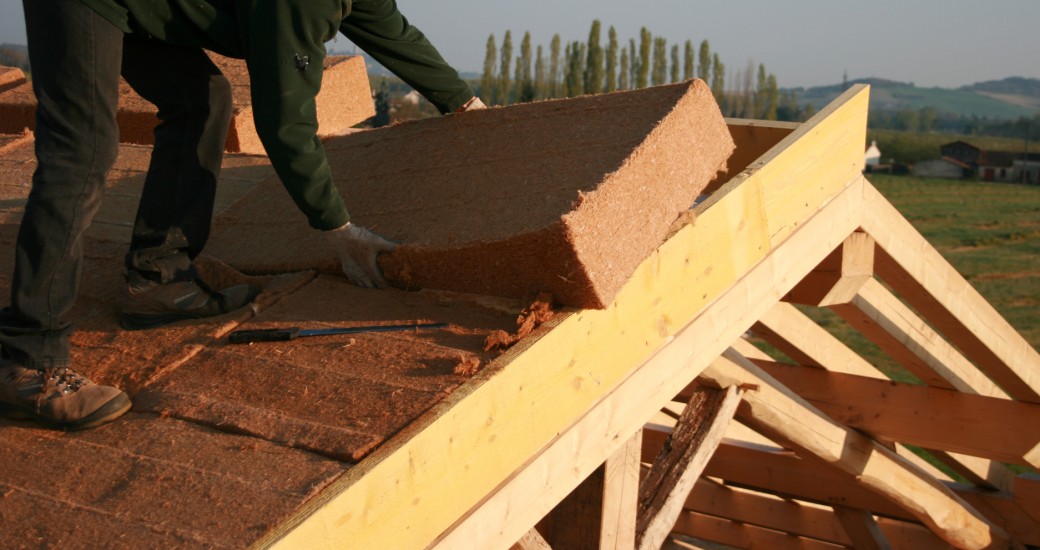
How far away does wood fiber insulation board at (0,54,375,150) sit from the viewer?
3936 mm

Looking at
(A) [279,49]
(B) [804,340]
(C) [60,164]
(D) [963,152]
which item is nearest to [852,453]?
(B) [804,340]

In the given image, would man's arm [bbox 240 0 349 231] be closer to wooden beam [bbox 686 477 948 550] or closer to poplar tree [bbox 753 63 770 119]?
wooden beam [bbox 686 477 948 550]

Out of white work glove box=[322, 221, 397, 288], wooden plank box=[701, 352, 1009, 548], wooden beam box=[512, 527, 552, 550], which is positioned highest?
white work glove box=[322, 221, 397, 288]

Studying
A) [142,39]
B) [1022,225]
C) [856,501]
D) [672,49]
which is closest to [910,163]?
[672,49]

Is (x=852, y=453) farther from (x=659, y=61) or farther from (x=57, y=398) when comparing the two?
(x=659, y=61)

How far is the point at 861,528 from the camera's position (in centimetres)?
465

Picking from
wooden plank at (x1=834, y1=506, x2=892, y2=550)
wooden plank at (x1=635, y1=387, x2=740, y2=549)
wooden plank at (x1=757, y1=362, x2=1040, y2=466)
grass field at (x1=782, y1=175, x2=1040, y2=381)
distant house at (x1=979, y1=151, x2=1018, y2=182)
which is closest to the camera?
wooden plank at (x1=635, y1=387, x2=740, y2=549)

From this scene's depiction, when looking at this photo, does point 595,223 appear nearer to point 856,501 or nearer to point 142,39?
point 142,39

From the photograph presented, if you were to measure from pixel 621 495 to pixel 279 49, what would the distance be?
56.9 inches

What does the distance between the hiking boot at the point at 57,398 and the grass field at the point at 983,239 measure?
9485 millimetres

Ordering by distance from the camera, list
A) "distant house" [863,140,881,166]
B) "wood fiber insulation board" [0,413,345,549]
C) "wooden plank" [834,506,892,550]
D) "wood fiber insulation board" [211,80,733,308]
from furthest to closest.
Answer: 1. "distant house" [863,140,881,166]
2. "wooden plank" [834,506,892,550]
3. "wood fiber insulation board" [211,80,733,308]
4. "wood fiber insulation board" [0,413,345,549]

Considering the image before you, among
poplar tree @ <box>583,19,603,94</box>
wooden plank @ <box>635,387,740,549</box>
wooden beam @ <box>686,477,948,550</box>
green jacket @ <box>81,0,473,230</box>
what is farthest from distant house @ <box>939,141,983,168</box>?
green jacket @ <box>81,0,473,230</box>

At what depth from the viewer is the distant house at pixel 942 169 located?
150 ft

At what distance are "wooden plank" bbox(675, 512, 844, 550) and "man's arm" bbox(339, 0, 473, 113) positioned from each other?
364cm
